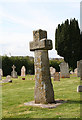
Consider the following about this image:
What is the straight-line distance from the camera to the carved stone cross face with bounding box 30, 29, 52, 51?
8.12m

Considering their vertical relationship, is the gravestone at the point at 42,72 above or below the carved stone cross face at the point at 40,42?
below

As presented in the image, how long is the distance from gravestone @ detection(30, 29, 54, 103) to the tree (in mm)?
25445

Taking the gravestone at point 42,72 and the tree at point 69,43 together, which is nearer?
the gravestone at point 42,72

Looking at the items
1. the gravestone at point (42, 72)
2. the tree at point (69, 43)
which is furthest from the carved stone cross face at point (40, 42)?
the tree at point (69, 43)

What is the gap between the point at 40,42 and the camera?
27.1 feet

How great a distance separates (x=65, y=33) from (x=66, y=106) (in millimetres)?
28870

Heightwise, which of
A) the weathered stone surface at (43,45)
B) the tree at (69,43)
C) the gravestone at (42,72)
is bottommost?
the gravestone at (42,72)

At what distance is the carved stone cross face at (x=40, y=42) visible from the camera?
26.7 feet

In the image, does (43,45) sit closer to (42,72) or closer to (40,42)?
(40,42)

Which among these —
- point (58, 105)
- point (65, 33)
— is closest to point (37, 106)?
point (58, 105)

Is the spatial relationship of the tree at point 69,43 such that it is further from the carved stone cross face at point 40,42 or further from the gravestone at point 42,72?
the gravestone at point 42,72

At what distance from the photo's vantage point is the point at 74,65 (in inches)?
1384

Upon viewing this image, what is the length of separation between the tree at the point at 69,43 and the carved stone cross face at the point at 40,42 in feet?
82.6

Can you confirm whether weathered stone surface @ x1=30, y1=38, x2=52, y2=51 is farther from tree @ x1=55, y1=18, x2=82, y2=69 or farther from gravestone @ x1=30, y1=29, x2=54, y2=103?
tree @ x1=55, y1=18, x2=82, y2=69
